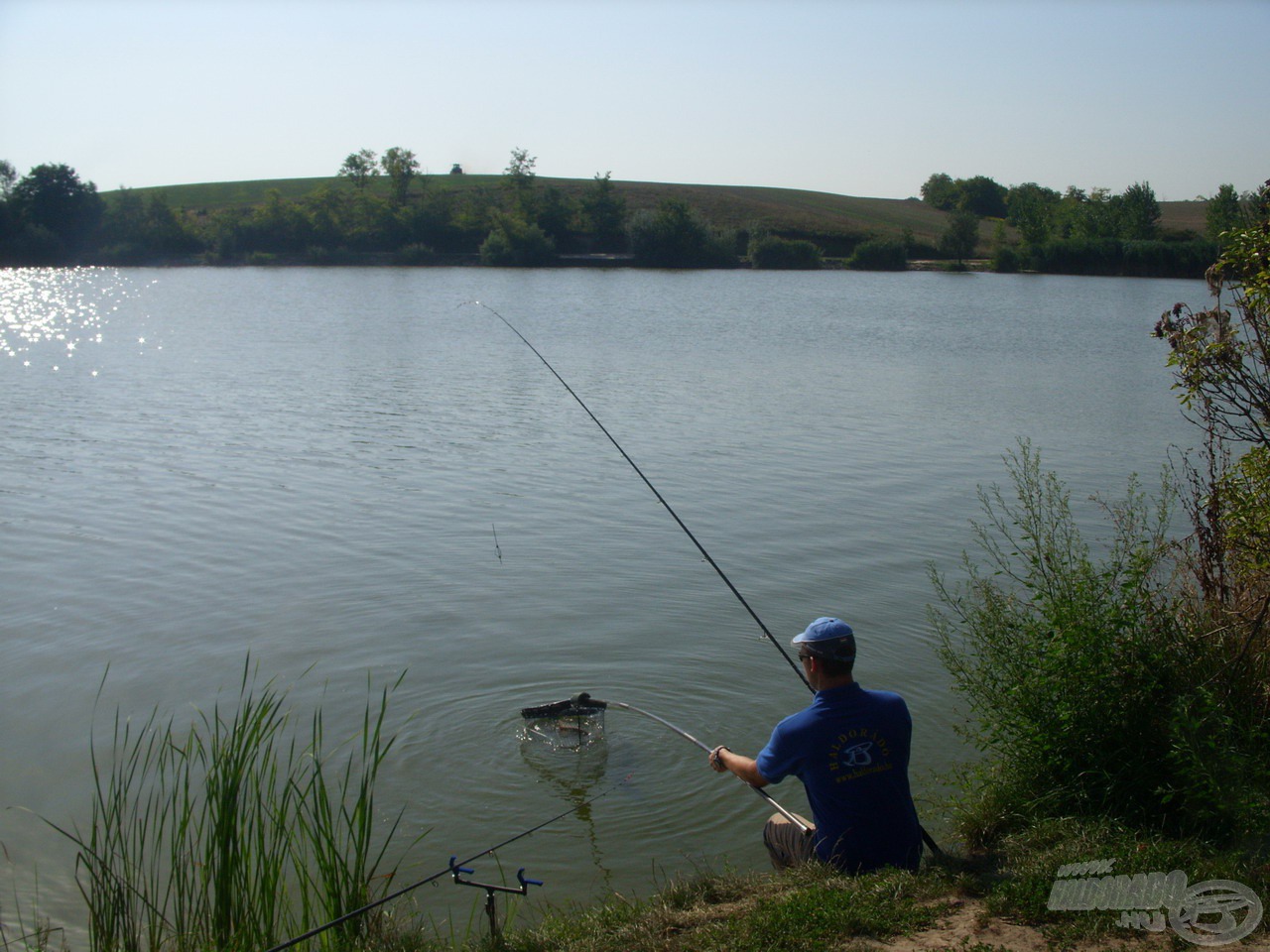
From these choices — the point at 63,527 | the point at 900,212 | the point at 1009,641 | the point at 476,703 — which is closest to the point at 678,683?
the point at 476,703

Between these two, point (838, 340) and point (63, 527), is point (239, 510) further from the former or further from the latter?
point (838, 340)

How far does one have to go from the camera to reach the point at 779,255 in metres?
80.8

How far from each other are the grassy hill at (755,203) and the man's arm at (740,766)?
86.1 m

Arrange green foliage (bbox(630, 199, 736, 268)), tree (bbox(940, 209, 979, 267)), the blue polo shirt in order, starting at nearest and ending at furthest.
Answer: the blue polo shirt < green foliage (bbox(630, 199, 736, 268)) < tree (bbox(940, 209, 979, 267))

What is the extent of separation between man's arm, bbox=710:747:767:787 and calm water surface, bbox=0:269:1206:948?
855mm

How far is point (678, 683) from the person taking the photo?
7969 millimetres

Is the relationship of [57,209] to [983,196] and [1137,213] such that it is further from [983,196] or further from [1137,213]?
[983,196]

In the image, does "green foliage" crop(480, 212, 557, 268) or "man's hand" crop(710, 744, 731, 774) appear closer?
"man's hand" crop(710, 744, 731, 774)

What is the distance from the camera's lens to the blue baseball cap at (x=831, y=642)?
4.38 meters

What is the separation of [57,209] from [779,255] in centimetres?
5686

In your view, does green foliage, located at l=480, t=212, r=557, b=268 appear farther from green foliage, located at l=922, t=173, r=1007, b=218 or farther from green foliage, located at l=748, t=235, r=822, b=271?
green foliage, located at l=922, t=173, r=1007, b=218

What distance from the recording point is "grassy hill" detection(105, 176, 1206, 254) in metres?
94.6

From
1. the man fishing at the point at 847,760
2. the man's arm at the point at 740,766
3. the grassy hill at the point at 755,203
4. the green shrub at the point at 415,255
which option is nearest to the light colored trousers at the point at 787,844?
the man fishing at the point at 847,760

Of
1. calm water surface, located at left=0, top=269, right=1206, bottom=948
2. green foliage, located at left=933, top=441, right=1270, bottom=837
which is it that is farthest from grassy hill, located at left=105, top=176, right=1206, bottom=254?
green foliage, located at left=933, top=441, right=1270, bottom=837
